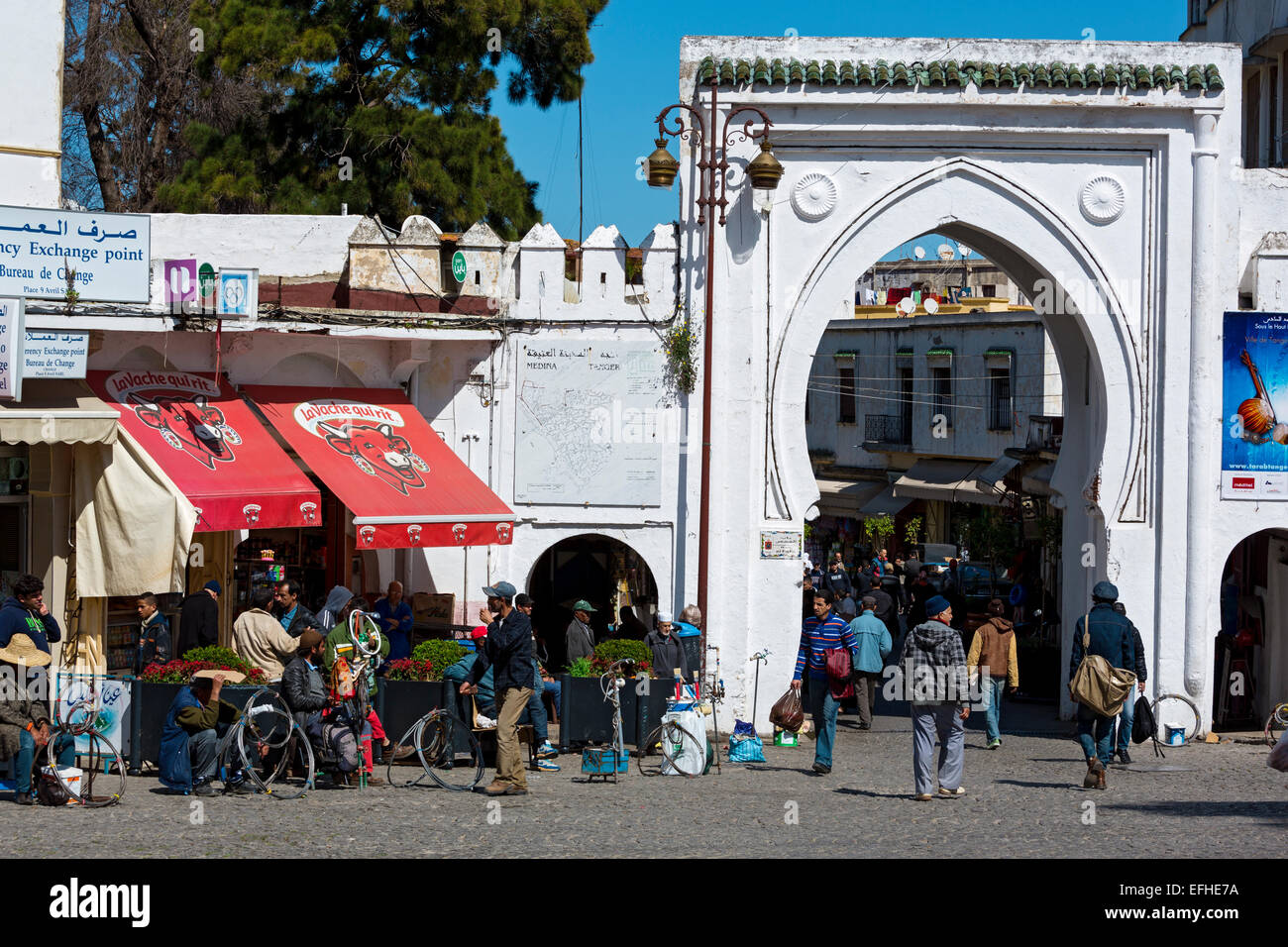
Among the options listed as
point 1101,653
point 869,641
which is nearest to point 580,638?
point 869,641

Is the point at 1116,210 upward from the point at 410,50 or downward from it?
downward

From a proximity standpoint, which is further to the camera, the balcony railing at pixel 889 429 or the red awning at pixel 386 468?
the balcony railing at pixel 889 429

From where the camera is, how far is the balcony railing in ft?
139

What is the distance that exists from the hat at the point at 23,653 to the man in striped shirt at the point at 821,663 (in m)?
6.26

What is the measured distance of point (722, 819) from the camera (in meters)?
12.1

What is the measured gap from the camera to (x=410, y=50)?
2706 centimetres

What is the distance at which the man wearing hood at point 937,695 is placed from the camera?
12.4 m

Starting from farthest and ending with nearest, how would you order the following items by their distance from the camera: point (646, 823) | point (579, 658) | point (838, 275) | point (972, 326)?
point (972, 326) → point (838, 275) → point (579, 658) → point (646, 823)

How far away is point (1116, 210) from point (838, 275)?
123 inches

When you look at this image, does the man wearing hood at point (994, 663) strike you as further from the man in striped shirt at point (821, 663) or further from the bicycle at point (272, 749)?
the bicycle at point (272, 749)

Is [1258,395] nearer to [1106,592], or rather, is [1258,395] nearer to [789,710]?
[1106,592]

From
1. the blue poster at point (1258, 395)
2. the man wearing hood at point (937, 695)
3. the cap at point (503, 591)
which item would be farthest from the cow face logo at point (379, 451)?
the blue poster at point (1258, 395)
